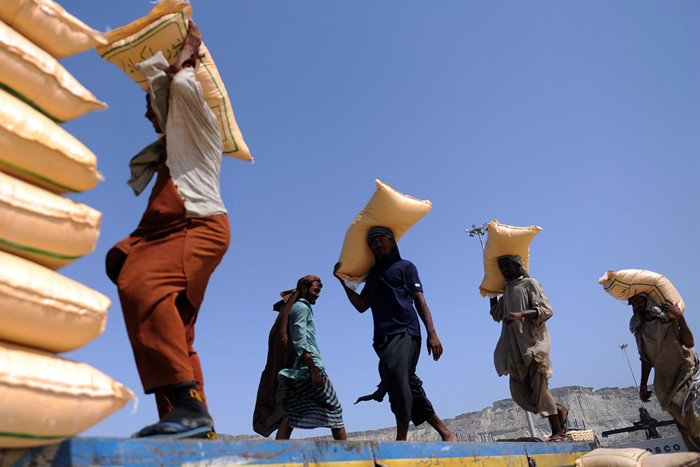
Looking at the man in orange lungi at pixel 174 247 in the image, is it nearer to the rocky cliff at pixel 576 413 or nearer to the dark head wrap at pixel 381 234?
the dark head wrap at pixel 381 234

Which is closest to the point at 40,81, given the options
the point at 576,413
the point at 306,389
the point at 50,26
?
the point at 50,26

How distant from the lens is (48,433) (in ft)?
4.20

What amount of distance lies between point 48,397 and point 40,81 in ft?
3.32

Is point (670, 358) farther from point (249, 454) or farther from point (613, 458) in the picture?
point (249, 454)

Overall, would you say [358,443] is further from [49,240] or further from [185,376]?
[49,240]

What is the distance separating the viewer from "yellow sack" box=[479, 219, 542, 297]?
5391mm

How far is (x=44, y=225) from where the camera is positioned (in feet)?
4.94

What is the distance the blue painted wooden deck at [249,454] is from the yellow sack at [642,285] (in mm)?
3882

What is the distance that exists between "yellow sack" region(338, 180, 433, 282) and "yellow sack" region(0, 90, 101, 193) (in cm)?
308

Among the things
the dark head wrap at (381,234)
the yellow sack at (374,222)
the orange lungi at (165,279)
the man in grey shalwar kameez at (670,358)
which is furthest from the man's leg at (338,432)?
the man in grey shalwar kameez at (670,358)

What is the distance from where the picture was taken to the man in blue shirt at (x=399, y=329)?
12.9 ft

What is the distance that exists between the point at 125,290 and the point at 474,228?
21.1m

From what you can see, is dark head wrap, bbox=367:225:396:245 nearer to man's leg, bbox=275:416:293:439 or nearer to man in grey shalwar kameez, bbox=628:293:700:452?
man's leg, bbox=275:416:293:439

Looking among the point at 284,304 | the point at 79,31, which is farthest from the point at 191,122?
the point at 284,304
